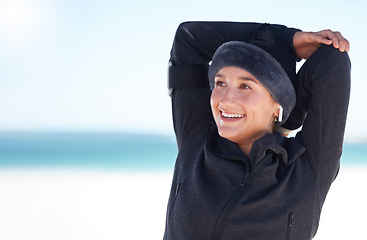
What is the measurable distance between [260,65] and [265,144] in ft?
0.79

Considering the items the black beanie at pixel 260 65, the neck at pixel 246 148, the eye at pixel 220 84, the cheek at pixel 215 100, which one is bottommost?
the neck at pixel 246 148

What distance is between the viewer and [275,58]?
1458mm

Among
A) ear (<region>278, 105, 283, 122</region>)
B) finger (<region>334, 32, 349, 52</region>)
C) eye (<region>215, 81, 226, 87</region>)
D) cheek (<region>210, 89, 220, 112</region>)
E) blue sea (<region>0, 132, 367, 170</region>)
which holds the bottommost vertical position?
blue sea (<region>0, 132, 367, 170</region>)

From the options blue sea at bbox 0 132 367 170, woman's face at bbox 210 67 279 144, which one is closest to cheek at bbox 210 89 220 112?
woman's face at bbox 210 67 279 144

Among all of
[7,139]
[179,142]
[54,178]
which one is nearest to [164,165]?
[54,178]

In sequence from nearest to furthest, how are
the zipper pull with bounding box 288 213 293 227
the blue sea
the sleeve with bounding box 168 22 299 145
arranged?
the zipper pull with bounding box 288 213 293 227
the sleeve with bounding box 168 22 299 145
the blue sea

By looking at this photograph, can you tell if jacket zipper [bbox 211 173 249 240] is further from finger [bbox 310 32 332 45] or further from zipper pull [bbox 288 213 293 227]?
finger [bbox 310 32 332 45]

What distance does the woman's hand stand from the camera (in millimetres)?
1428

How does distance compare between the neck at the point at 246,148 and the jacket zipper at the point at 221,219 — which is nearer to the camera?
the jacket zipper at the point at 221,219

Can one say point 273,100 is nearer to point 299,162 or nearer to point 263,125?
point 263,125

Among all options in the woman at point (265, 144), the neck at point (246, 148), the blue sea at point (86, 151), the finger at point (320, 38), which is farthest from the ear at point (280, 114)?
the blue sea at point (86, 151)

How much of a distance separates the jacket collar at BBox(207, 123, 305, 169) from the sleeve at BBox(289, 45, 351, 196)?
0.05m

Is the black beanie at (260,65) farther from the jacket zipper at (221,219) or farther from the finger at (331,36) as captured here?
the jacket zipper at (221,219)

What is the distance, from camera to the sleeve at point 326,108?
142 centimetres
